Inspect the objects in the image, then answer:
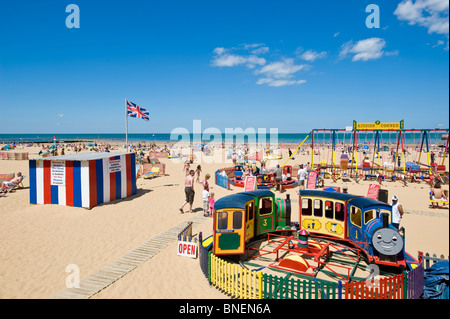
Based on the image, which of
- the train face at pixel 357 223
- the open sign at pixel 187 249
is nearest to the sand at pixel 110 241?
the open sign at pixel 187 249

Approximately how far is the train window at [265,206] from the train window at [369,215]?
121 inches

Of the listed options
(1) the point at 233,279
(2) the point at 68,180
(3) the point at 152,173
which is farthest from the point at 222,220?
(3) the point at 152,173

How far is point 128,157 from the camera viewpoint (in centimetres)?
1608

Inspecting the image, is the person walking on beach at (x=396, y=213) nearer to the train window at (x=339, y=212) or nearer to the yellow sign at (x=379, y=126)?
the train window at (x=339, y=212)

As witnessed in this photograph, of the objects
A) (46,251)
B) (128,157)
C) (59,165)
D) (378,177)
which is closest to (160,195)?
(128,157)

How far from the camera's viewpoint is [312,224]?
9.76 metres

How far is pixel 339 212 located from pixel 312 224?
1.07m

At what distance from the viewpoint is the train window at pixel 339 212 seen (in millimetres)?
9125

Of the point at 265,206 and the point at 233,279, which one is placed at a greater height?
the point at 265,206

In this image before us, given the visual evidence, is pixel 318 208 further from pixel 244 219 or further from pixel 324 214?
pixel 244 219

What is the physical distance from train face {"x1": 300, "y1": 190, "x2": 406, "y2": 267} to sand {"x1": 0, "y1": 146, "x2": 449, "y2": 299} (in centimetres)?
128

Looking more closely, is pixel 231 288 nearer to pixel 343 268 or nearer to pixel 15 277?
A: pixel 343 268

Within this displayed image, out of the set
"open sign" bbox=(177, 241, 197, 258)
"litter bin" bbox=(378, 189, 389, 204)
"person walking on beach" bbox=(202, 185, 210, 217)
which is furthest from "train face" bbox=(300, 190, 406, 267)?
"litter bin" bbox=(378, 189, 389, 204)

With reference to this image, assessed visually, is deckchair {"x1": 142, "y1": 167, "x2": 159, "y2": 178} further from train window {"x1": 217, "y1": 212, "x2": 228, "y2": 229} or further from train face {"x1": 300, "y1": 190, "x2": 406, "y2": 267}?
train window {"x1": 217, "y1": 212, "x2": 228, "y2": 229}
